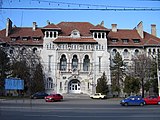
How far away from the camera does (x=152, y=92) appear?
181 feet

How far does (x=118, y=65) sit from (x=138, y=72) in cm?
508

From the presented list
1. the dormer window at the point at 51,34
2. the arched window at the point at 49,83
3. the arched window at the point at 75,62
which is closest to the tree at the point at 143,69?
the arched window at the point at 75,62

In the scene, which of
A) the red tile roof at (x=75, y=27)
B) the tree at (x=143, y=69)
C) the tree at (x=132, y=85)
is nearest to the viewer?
the tree at (x=132, y=85)

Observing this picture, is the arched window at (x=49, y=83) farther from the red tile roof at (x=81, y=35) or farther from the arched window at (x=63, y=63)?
the red tile roof at (x=81, y=35)

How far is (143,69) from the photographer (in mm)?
50281

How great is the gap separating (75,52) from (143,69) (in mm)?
17690

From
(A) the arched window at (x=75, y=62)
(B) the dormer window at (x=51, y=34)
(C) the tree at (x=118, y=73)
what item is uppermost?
(B) the dormer window at (x=51, y=34)

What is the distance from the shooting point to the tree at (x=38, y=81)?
2063 inches

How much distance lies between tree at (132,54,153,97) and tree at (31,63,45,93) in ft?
72.3

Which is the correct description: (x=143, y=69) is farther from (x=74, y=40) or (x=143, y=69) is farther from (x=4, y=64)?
(x=4, y=64)

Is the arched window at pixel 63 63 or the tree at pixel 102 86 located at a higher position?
the arched window at pixel 63 63

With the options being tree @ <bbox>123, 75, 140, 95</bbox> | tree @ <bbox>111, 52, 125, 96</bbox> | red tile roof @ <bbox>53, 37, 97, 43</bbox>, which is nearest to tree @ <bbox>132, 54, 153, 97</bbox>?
tree @ <bbox>123, 75, 140, 95</bbox>

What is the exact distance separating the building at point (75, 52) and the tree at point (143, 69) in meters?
8.59

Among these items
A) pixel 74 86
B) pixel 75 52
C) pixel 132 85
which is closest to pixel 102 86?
pixel 132 85
